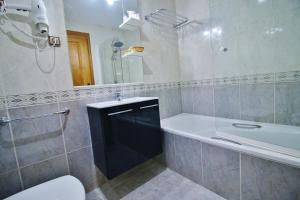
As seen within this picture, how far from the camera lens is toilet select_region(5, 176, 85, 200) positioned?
0.89 meters

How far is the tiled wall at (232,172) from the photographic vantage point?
0.90 metres

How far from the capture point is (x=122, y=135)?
4.09 feet

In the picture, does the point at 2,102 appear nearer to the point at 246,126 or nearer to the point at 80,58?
the point at 80,58

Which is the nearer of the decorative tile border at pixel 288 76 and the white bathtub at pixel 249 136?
the white bathtub at pixel 249 136

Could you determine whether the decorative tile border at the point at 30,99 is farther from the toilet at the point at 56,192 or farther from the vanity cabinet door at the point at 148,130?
the vanity cabinet door at the point at 148,130

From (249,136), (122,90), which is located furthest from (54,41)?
(249,136)

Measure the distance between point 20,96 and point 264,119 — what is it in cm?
229

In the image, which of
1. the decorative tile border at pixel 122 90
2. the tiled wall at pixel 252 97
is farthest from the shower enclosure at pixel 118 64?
the tiled wall at pixel 252 97

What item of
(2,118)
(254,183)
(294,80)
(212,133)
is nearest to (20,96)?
(2,118)

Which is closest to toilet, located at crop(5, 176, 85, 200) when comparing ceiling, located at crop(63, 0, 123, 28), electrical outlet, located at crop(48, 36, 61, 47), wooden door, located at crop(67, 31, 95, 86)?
wooden door, located at crop(67, 31, 95, 86)

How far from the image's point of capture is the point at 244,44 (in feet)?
5.33

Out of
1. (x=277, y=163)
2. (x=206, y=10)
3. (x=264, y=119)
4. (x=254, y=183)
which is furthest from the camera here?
(x=206, y=10)

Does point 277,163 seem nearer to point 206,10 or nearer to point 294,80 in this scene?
point 294,80

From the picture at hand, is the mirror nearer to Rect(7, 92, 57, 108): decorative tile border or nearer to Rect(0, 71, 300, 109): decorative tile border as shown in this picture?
Rect(0, 71, 300, 109): decorative tile border
